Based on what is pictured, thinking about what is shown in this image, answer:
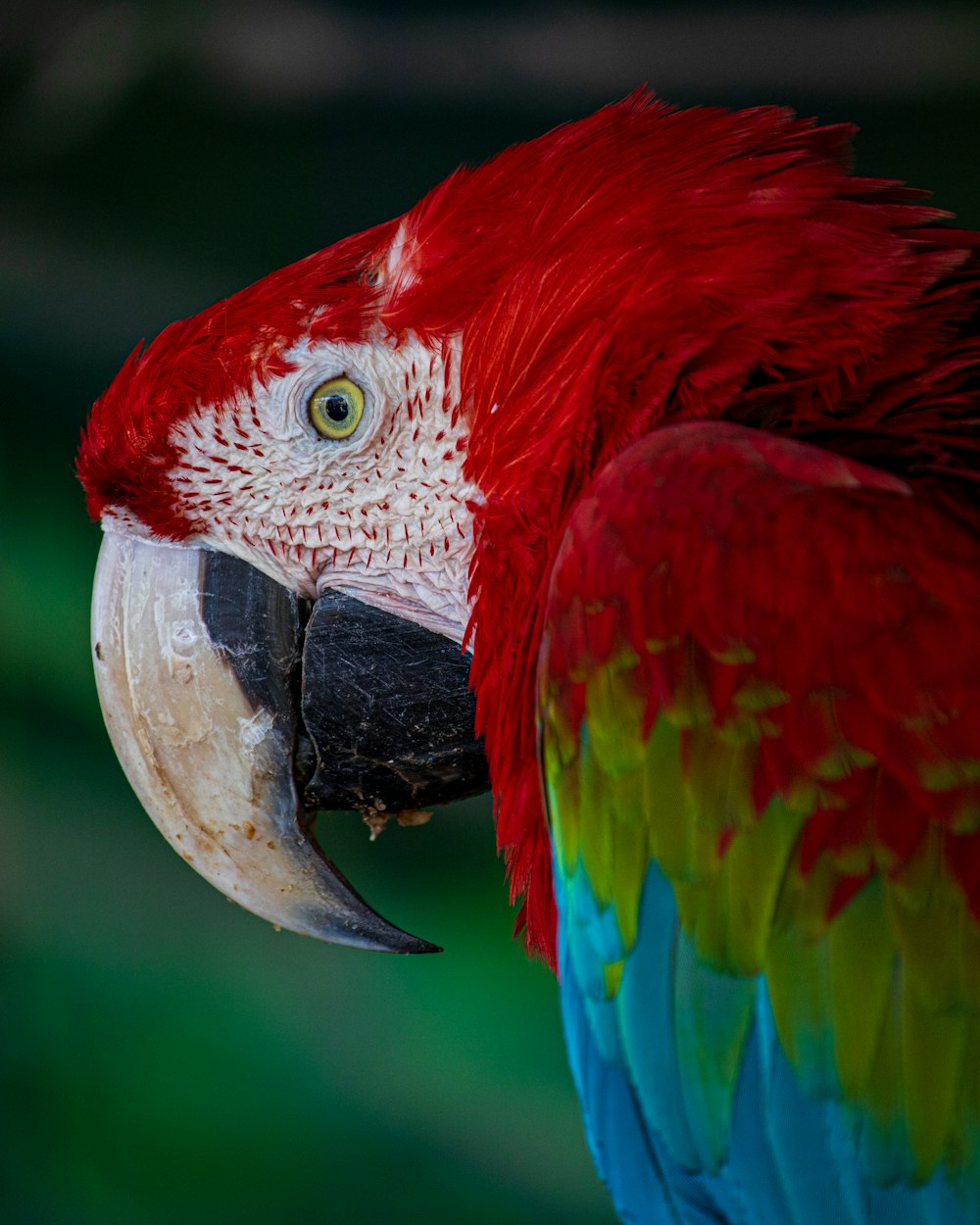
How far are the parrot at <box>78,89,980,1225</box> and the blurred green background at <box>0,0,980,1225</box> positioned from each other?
1261mm

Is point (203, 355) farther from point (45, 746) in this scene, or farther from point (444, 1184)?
point (444, 1184)

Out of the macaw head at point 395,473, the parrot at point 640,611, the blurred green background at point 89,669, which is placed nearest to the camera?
the parrot at point 640,611

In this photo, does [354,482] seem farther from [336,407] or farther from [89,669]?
[89,669]

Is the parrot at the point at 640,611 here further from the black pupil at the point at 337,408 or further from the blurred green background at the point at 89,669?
the blurred green background at the point at 89,669

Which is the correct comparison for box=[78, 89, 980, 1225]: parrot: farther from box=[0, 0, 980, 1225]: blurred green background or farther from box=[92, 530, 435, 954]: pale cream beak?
box=[0, 0, 980, 1225]: blurred green background

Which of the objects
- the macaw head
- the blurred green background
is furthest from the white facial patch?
the blurred green background

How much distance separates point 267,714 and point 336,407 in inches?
10.0

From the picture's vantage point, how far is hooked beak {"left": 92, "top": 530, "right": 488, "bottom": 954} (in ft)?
3.02

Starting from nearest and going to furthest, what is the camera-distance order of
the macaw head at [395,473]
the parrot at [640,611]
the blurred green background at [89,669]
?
the parrot at [640,611]
the macaw head at [395,473]
the blurred green background at [89,669]

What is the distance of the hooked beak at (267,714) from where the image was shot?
921mm

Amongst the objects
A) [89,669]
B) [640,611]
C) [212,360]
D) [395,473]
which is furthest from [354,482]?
[89,669]

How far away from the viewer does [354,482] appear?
0.94 meters

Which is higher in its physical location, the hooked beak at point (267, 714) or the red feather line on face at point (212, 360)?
the red feather line on face at point (212, 360)

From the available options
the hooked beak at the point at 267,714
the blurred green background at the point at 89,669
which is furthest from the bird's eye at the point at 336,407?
the blurred green background at the point at 89,669
